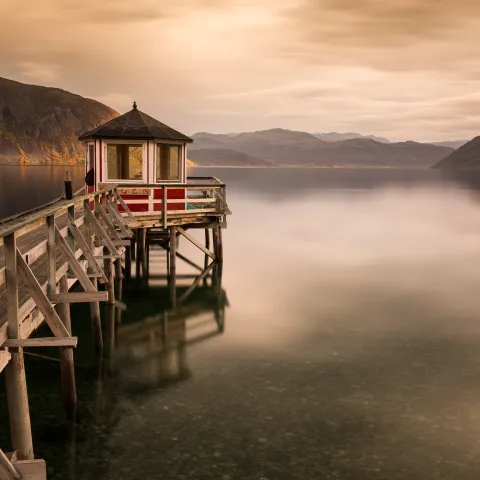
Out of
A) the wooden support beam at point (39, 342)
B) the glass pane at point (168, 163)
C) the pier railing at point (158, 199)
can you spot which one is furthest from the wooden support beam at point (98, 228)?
the glass pane at point (168, 163)

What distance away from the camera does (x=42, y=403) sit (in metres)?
12.5

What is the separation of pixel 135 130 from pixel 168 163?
72.4 inches

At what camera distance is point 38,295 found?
8922 millimetres

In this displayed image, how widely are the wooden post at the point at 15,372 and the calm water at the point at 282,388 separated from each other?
151 cm

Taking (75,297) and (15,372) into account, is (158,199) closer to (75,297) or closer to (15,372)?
(75,297)

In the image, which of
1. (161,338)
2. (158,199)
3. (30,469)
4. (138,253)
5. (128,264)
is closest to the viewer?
(30,469)

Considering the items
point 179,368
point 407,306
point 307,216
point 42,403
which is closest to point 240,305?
point 407,306

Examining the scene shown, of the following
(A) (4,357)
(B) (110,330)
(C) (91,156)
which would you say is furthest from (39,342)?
(C) (91,156)

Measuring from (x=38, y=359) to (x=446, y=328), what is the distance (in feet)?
40.3

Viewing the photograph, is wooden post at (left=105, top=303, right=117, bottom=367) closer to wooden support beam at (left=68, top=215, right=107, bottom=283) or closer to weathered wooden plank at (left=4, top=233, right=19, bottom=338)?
wooden support beam at (left=68, top=215, right=107, bottom=283)

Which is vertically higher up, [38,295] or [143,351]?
[38,295]

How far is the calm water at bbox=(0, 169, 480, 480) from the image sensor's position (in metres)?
10.4

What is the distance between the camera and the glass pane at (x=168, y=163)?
2383 centimetres

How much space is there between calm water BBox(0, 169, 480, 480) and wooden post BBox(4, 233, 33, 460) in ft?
4.97
